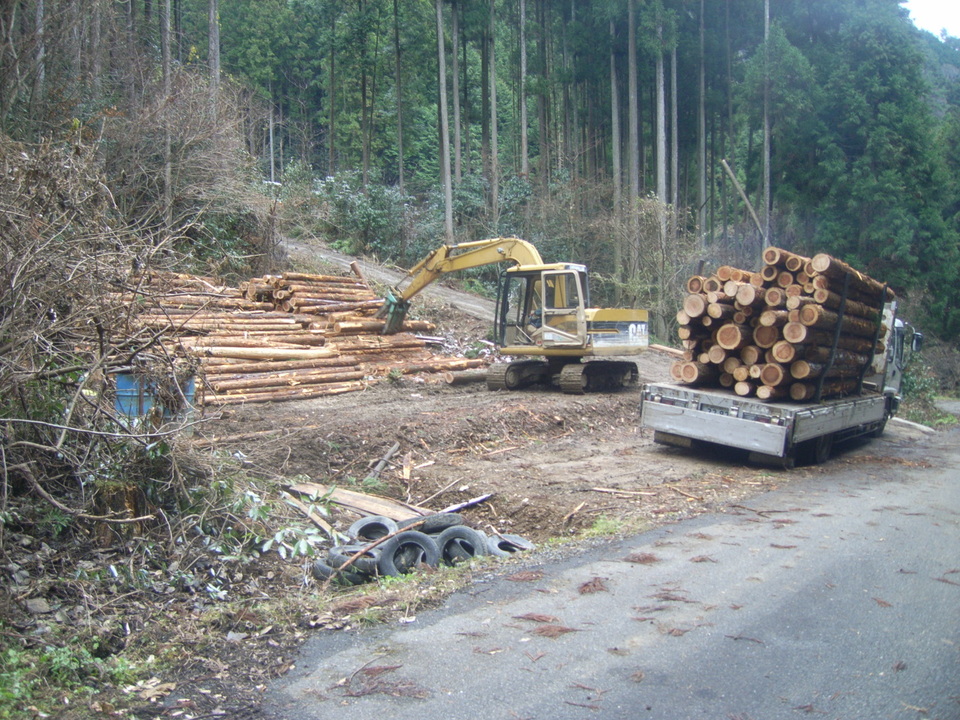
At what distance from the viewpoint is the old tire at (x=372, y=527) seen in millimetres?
8005

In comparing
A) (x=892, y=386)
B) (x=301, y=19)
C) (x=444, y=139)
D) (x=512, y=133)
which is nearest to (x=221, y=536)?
(x=892, y=386)

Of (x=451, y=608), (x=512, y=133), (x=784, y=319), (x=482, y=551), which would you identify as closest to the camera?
(x=451, y=608)

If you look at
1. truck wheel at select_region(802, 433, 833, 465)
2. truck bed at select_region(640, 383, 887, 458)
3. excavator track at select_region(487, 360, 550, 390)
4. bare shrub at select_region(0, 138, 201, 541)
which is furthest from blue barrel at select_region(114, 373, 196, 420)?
excavator track at select_region(487, 360, 550, 390)

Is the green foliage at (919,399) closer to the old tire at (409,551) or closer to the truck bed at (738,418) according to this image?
the truck bed at (738,418)

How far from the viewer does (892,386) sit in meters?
16.8

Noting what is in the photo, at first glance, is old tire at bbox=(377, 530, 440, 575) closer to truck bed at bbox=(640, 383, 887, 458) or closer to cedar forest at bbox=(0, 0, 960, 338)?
truck bed at bbox=(640, 383, 887, 458)

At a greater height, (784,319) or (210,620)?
(784,319)

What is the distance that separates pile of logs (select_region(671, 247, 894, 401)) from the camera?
1149 centimetres

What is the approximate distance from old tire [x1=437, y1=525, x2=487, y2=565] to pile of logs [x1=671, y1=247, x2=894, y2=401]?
589 centimetres

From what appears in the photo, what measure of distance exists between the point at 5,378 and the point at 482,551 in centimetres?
409

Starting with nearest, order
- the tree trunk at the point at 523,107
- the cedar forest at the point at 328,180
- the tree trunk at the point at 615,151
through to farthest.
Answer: the cedar forest at the point at 328,180 < the tree trunk at the point at 615,151 < the tree trunk at the point at 523,107

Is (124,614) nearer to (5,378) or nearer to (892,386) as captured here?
(5,378)

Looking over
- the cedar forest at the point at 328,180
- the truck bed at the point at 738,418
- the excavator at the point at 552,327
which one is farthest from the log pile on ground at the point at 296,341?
the truck bed at the point at 738,418

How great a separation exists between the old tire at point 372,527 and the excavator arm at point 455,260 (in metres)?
9.22
